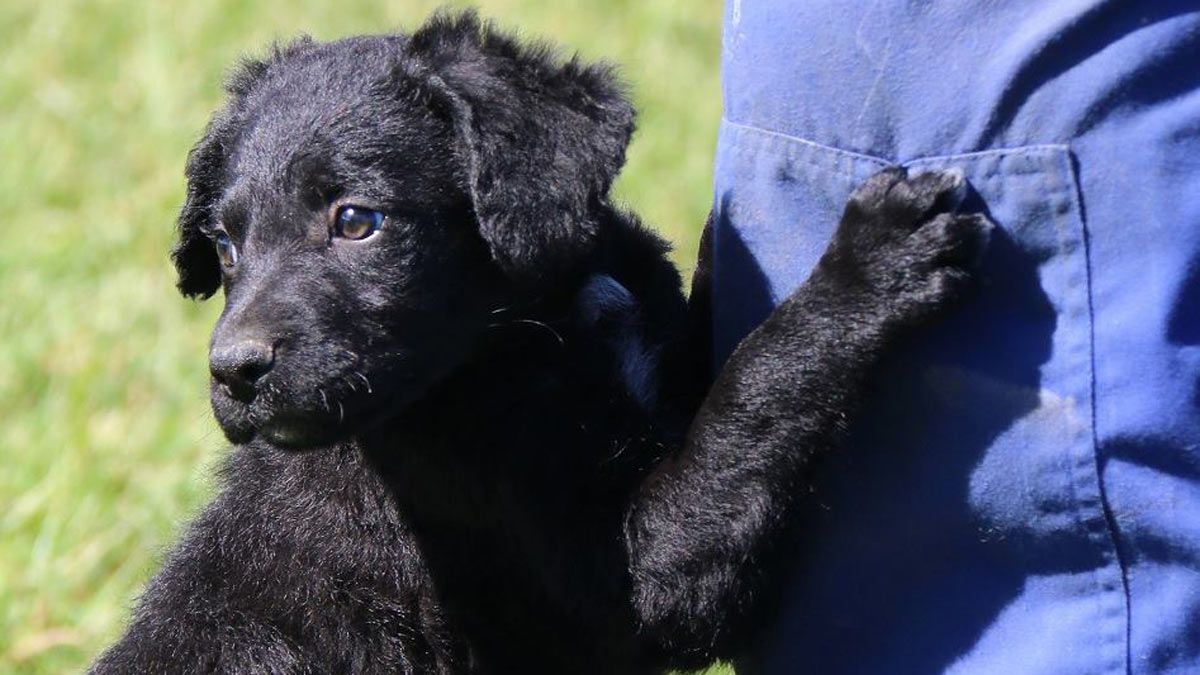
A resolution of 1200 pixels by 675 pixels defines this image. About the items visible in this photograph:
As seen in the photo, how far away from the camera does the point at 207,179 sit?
3240 mm

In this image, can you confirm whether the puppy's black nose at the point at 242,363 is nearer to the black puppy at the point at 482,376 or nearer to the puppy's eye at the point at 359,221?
the black puppy at the point at 482,376

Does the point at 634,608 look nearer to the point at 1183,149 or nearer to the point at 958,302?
the point at 958,302

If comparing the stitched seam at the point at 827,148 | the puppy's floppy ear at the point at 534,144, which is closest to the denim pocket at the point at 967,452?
the stitched seam at the point at 827,148

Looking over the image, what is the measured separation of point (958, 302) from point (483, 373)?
0.90 m

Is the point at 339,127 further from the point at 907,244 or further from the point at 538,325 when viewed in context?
the point at 907,244

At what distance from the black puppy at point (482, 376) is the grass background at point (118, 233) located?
463mm

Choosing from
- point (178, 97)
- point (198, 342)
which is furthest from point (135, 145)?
point (198, 342)

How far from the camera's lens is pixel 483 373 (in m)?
2.93

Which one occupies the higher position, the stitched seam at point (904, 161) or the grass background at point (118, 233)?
the stitched seam at point (904, 161)

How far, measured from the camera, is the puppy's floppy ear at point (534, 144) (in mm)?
2748

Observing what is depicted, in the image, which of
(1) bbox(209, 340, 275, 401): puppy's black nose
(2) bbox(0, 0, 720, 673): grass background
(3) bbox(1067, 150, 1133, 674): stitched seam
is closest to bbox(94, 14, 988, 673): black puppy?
(1) bbox(209, 340, 275, 401): puppy's black nose

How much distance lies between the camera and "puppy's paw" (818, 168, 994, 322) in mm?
2416

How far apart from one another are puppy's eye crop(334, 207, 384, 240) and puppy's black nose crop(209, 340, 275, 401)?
0.29 metres

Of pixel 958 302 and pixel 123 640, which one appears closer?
pixel 958 302
